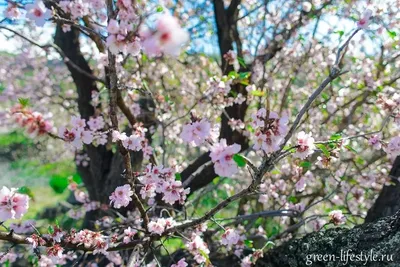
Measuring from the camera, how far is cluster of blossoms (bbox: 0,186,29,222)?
166 centimetres

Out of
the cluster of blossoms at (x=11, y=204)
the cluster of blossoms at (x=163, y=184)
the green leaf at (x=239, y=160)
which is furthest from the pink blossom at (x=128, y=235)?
the green leaf at (x=239, y=160)

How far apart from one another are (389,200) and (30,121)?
2283 mm

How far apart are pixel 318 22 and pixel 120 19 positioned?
295 cm

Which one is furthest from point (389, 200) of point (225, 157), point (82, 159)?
point (82, 159)

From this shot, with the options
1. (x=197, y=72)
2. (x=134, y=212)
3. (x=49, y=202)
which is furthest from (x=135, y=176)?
(x=49, y=202)

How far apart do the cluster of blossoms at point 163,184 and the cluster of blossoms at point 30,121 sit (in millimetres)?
692

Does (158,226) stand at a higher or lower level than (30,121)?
lower

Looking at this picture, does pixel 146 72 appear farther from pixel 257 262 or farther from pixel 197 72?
pixel 257 262

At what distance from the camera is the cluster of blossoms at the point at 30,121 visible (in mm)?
1480

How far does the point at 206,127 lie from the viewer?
163 cm

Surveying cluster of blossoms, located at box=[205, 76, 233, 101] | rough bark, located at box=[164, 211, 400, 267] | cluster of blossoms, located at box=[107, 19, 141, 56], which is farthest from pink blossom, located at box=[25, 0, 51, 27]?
rough bark, located at box=[164, 211, 400, 267]

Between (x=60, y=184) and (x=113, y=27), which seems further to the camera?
(x=60, y=184)

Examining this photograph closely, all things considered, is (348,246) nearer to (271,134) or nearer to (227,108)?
(271,134)

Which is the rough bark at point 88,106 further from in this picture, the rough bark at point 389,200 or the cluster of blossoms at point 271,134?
the cluster of blossoms at point 271,134
